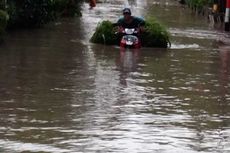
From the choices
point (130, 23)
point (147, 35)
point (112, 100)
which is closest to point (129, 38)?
point (130, 23)

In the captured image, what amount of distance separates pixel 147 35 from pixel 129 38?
0.97 metres

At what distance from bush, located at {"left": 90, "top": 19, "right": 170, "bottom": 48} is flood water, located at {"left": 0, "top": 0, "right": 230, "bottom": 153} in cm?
81

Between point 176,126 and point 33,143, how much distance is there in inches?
90.4

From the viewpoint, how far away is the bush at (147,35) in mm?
21453

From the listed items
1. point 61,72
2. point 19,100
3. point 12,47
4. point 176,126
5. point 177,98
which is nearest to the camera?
point 176,126

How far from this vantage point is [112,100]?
11367mm

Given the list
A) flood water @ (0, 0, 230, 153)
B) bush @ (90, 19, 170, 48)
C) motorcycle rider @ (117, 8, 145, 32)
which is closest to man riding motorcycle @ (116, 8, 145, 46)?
motorcycle rider @ (117, 8, 145, 32)

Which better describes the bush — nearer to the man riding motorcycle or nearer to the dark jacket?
the man riding motorcycle

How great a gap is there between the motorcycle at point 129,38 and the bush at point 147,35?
552 millimetres

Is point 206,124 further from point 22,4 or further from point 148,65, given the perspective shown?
point 22,4

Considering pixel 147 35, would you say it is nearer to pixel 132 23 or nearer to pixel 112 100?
pixel 132 23

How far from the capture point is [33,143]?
812 centimetres

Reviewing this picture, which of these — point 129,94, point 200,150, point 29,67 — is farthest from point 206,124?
point 29,67

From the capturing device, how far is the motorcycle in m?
20.7
